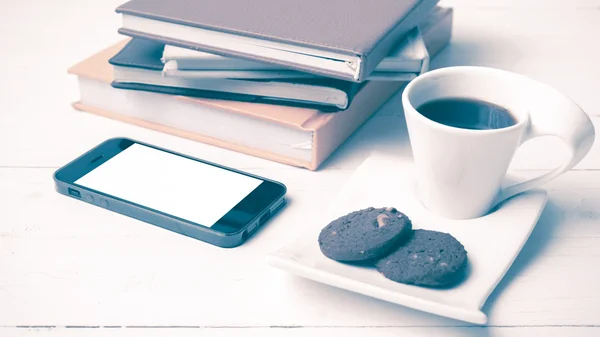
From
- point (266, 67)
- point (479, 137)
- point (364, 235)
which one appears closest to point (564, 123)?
point (479, 137)

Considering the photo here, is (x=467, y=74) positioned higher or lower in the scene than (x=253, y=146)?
higher

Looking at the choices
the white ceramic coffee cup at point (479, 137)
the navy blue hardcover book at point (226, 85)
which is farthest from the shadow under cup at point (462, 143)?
the navy blue hardcover book at point (226, 85)

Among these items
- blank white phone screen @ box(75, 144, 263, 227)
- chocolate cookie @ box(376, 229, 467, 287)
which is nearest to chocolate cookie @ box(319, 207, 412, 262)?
chocolate cookie @ box(376, 229, 467, 287)

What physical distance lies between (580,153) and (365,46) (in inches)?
8.7

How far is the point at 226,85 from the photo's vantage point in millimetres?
779

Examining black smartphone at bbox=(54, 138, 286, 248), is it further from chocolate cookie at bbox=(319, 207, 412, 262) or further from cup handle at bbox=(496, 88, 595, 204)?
cup handle at bbox=(496, 88, 595, 204)

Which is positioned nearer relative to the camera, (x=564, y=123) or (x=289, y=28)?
(x=564, y=123)

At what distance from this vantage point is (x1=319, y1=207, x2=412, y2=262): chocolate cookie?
559 mm

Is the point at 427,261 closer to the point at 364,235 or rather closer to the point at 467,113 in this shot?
the point at 364,235

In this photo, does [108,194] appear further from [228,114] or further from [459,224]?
[459,224]

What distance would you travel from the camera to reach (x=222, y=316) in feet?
1.89

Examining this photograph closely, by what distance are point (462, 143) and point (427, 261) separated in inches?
3.9

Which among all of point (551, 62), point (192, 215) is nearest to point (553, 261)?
point (192, 215)

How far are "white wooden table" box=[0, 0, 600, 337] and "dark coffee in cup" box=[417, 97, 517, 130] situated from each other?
11 cm
